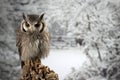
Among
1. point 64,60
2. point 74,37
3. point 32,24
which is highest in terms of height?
point 32,24

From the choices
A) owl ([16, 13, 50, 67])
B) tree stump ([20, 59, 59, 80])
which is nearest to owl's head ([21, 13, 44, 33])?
owl ([16, 13, 50, 67])

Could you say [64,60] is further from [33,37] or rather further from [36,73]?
[36,73]

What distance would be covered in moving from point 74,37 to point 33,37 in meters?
0.53

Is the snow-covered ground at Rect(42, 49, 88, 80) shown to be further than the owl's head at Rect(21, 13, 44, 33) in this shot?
Yes

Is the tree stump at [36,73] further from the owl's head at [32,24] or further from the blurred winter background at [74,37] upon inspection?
the blurred winter background at [74,37]

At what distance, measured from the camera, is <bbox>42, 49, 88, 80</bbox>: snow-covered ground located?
2078 millimetres

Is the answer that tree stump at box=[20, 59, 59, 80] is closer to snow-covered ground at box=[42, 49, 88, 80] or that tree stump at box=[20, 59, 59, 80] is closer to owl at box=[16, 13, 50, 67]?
owl at box=[16, 13, 50, 67]

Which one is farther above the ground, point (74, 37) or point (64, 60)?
point (74, 37)

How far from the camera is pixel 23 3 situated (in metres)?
2.13

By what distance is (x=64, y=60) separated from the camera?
2.08 meters

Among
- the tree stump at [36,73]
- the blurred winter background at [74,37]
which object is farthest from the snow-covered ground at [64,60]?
the tree stump at [36,73]

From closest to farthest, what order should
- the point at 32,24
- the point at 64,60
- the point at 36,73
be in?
the point at 36,73 < the point at 32,24 < the point at 64,60

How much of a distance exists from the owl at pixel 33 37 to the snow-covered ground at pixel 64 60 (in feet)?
1.33

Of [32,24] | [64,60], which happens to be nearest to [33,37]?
[32,24]
